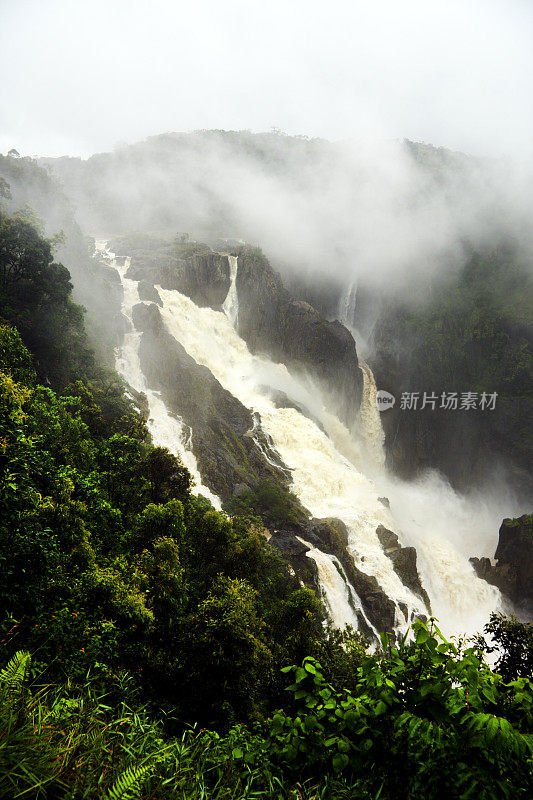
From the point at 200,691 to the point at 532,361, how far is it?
51461 millimetres

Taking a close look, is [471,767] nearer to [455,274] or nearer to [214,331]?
[214,331]

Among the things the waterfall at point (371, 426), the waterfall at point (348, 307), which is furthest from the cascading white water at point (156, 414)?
the waterfall at point (348, 307)

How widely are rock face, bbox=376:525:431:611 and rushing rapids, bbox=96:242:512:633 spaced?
0.42m

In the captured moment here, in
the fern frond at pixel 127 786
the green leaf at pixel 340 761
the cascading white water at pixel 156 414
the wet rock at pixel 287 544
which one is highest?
the green leaf at pixel 340 761

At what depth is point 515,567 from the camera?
29484mm

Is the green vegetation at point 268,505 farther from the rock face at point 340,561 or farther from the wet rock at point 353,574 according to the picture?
the wet rock at point 353,574

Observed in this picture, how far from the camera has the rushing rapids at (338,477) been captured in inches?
883

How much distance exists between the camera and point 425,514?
134ft

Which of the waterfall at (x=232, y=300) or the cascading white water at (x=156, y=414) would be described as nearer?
the cascading white water at (x=156, y=414)

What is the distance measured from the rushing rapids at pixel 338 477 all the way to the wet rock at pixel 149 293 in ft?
2.47

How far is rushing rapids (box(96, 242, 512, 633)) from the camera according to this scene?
22422 millimetres

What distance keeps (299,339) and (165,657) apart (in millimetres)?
36567

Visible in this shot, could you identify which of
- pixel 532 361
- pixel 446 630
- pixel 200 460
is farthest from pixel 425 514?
pixel 200 460

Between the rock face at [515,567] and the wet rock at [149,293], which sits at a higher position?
the wet rock at [149,293]
